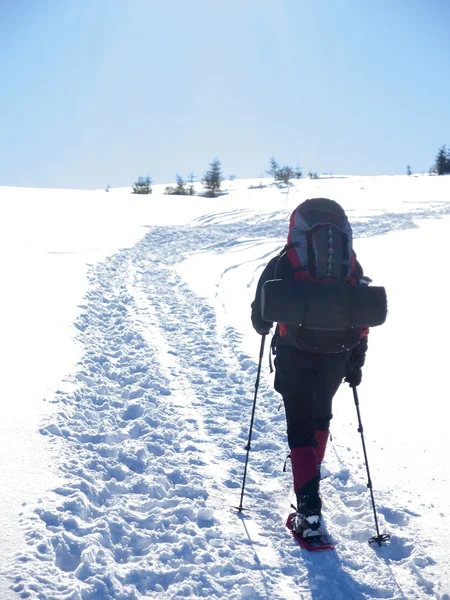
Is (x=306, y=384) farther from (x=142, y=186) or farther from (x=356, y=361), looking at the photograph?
(x=142, y=186)

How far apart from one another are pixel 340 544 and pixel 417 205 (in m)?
25.7

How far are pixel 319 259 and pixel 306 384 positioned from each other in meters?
0.79

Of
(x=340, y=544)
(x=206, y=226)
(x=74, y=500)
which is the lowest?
(x=340, y=544)

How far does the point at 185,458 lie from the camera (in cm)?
423

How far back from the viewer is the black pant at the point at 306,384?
10.9 ft

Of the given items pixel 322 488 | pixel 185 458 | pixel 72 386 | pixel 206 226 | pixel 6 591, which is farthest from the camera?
pixel 206 226

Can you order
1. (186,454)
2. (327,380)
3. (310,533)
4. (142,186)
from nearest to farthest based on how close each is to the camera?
(310,533), (327,380), (186,454), (142,186)

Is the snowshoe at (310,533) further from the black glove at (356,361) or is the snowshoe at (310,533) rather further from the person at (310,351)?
the black glove at (356,361)

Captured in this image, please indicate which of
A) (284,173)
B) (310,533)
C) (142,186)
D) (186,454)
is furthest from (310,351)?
(284,173)

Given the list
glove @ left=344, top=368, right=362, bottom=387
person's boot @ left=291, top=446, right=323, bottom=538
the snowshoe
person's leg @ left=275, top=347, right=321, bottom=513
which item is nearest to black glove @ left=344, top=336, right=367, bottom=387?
glove @ left=344, top=368, right=362, bottom=387

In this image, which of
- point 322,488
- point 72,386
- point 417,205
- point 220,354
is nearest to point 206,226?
point 417,205

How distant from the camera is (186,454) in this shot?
14.1 feet

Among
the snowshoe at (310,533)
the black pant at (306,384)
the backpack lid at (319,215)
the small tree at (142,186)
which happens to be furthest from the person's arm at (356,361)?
the small tree at (142,186)

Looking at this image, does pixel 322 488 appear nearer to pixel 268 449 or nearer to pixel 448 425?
pixel 268 449
